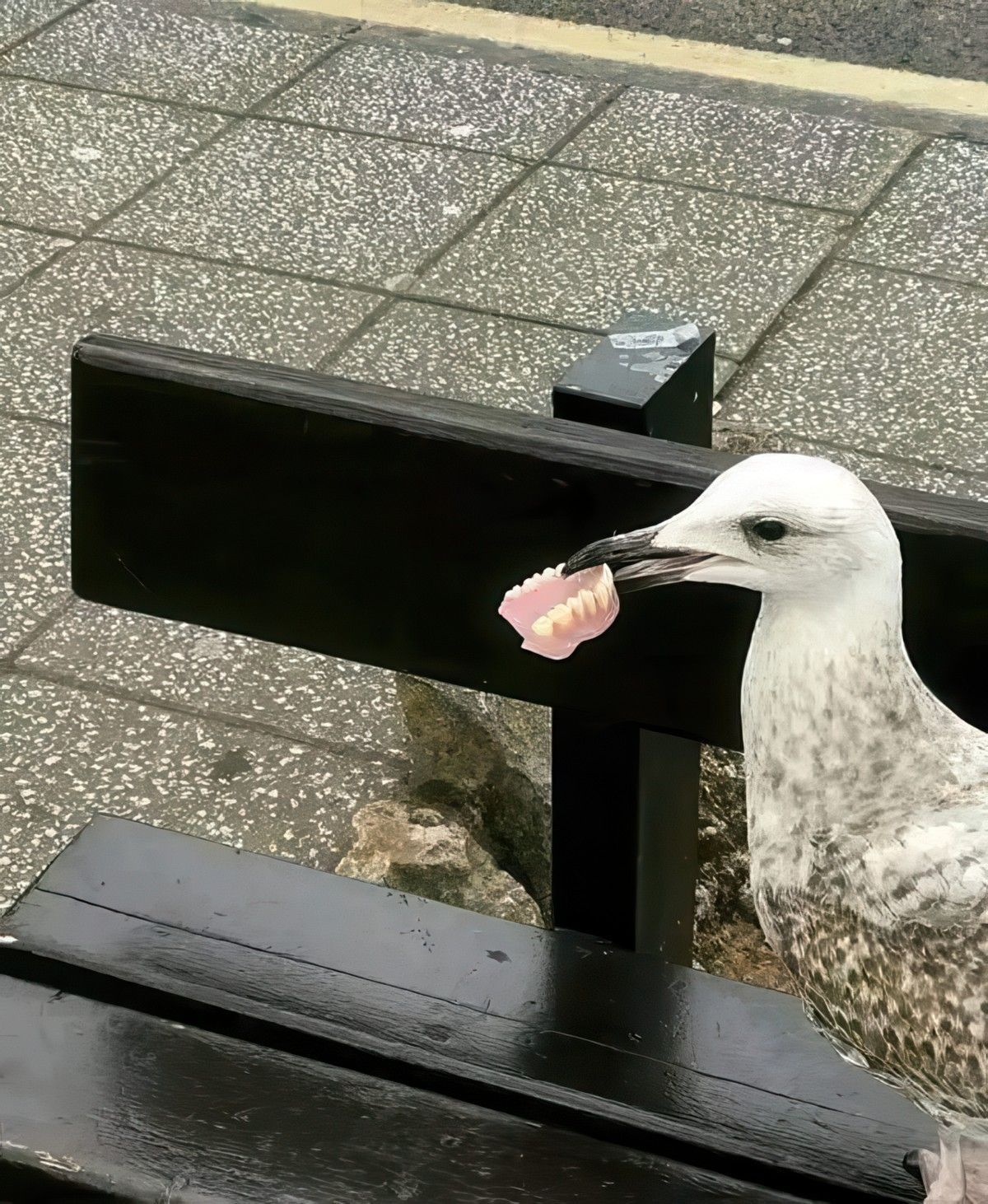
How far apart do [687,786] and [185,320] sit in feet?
8.96

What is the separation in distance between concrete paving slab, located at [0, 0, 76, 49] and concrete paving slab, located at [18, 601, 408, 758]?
3198mm

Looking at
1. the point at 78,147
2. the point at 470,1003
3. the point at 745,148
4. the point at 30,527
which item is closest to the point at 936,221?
the point at 745,148

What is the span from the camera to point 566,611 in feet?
4.94

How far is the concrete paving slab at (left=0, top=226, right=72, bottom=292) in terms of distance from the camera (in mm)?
4832

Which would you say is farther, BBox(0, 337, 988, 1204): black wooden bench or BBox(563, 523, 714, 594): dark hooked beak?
BBox(0, 337, 988, 1204): black wooden bench

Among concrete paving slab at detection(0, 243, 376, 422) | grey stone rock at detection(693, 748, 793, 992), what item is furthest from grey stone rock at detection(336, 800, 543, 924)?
concrete paving slab at detection(0, 243, 376, 422)

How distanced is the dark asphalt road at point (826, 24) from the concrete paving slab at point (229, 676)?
3626mm

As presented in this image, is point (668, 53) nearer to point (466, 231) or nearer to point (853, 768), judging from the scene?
point (466, 231)

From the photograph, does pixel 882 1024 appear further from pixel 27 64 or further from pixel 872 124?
pixel 27 64

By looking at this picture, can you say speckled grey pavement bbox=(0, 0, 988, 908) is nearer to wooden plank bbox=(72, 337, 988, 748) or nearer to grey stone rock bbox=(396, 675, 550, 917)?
grey stone rock bbox=(396, 675, 550, 917)

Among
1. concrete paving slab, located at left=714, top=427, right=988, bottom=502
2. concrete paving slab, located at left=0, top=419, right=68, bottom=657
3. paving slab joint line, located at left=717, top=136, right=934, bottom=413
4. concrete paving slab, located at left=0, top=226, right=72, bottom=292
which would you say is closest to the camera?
concrete paving slab, located at left=0, top=419, right=68, bottom=657

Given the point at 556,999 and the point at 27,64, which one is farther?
the point at 27,64

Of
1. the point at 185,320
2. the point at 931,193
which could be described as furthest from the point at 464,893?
the point at 931,193

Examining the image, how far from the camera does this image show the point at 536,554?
1.99 metres
